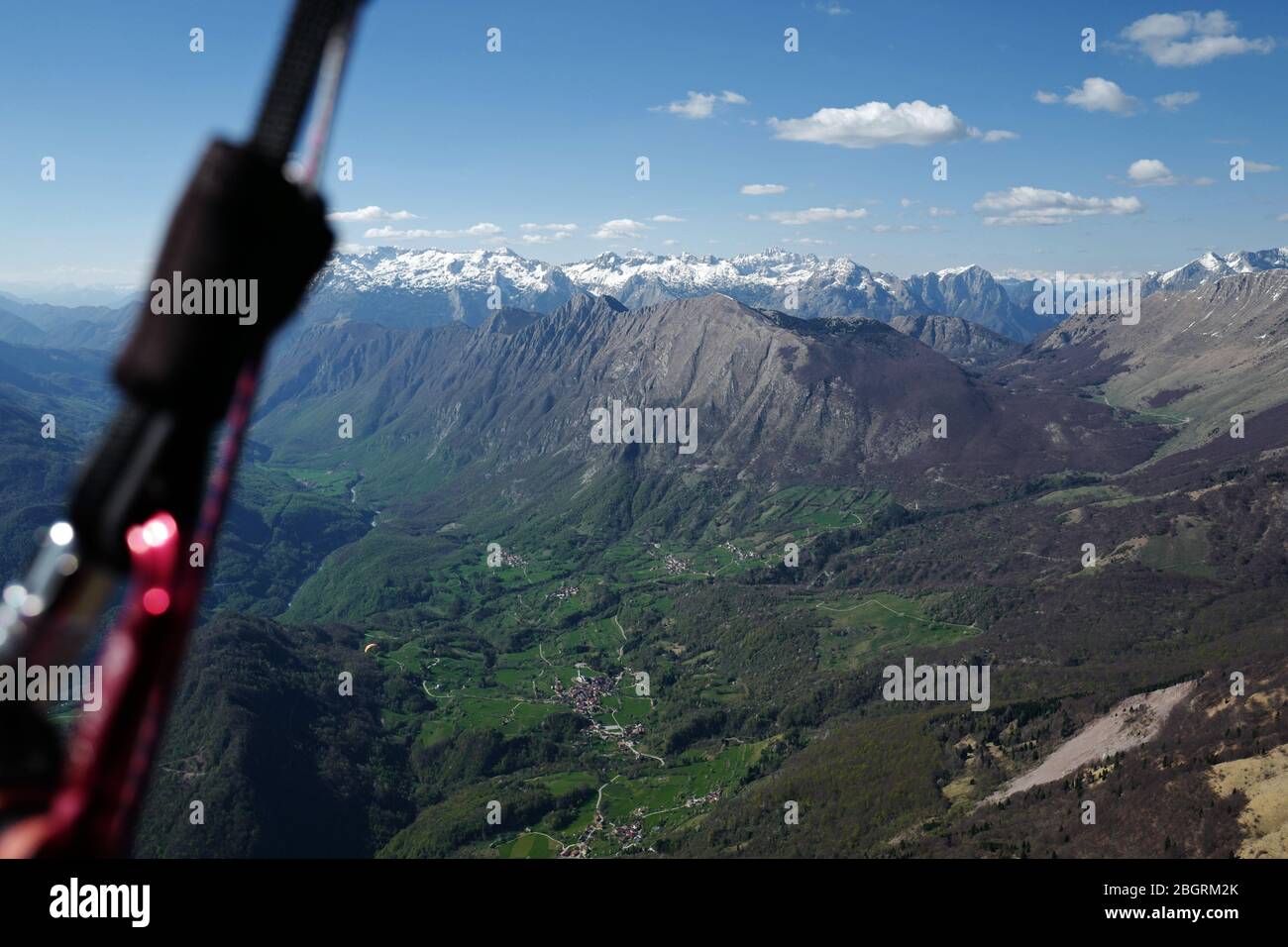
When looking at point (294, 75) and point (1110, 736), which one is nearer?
point (294, 75)

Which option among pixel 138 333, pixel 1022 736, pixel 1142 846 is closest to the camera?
pixel 138 333

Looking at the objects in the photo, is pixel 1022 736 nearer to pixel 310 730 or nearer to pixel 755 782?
pixel 755 782

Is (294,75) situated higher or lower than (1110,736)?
higher

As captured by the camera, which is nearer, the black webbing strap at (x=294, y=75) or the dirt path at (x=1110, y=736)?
the black webbing strap at (x=294, y=75)

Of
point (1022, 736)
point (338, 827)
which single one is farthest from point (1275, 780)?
point (338, 827)

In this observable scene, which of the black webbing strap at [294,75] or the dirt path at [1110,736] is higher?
the black webbing strap at [294,75]

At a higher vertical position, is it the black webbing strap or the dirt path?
the black webbing strap

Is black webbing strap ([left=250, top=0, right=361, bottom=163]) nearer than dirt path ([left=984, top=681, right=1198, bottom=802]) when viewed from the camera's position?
Yes
